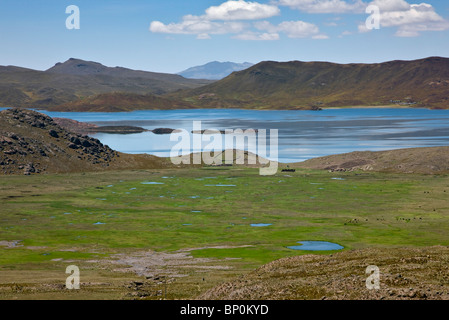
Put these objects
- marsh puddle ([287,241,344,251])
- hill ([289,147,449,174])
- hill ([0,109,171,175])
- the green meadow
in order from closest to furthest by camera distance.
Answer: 1. marsh puddle ([287,241,344,251])
2. the green meadow
3. hill ([0,109,171,175])
4. hill ([289,147,449,174])

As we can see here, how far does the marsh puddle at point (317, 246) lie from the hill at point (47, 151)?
79.5 m

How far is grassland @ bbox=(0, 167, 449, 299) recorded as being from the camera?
4930 cm

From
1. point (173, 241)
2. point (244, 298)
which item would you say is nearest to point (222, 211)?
point (173, 241)

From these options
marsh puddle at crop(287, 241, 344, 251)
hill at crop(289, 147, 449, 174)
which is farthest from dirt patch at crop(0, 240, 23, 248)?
hill at crop(289, 147, 449, 174)

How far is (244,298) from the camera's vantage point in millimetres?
36156

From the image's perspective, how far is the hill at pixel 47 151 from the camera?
127m

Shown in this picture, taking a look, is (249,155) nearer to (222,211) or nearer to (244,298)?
(222,211)

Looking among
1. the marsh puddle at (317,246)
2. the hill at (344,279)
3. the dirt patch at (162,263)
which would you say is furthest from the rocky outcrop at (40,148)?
the hill at (344,279)

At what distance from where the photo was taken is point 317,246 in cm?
6244

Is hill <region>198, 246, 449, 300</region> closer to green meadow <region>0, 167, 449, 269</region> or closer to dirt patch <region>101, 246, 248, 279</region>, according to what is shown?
dirt patch <region>101, 246, 248, 279</region>

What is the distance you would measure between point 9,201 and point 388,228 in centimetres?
5899

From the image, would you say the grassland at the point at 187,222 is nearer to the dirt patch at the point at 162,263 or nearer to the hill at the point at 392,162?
the dirt patch at the point at 162,263

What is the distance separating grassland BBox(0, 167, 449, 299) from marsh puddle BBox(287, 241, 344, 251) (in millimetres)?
1609
